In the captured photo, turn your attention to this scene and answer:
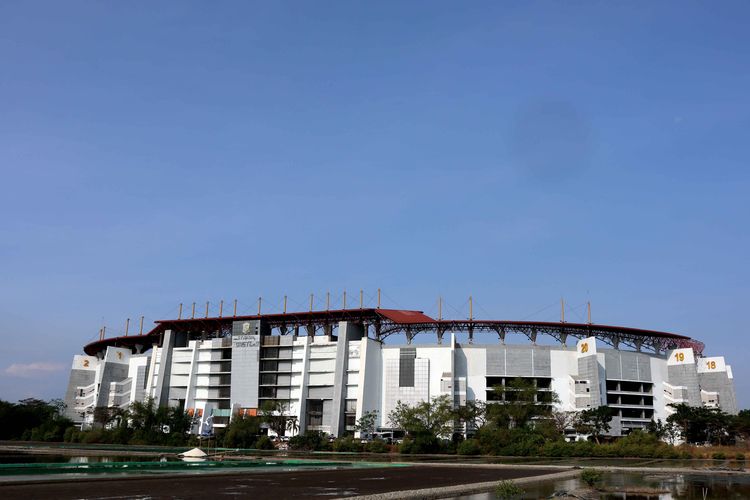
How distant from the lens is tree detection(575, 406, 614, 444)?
324ft

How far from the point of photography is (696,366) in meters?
120

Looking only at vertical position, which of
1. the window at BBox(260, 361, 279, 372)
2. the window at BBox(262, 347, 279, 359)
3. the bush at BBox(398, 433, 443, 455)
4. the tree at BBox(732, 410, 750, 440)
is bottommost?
the bush at BBox(398, 433, 443, 455)

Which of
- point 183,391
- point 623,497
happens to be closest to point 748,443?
point 623,497

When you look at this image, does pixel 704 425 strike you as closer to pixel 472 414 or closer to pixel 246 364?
pixel 472 414

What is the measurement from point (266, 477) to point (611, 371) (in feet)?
304

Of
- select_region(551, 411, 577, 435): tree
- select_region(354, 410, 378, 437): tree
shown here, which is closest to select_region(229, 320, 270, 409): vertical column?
select_region(354, 410, 378, 437): tree

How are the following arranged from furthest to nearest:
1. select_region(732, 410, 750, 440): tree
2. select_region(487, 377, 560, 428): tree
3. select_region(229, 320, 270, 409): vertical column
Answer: select_region(229, 320, 270, 409): vertical column
select_region(487, 377, 560, 428): tree
select_region(732, 410, 750, 440): tree

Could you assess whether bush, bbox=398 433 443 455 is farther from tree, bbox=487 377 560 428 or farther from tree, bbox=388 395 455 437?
tree, bbox=487 377 560 428

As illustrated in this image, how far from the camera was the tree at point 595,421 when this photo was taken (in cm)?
9875

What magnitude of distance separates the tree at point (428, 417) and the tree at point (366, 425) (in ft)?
12.0

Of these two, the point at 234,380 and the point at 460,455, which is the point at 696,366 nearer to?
the point at 460,455

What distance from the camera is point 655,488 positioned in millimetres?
32188

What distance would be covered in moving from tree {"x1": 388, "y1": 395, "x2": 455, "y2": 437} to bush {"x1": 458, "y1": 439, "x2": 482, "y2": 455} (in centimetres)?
905

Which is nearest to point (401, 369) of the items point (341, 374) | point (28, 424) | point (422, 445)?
point (341, 374)
